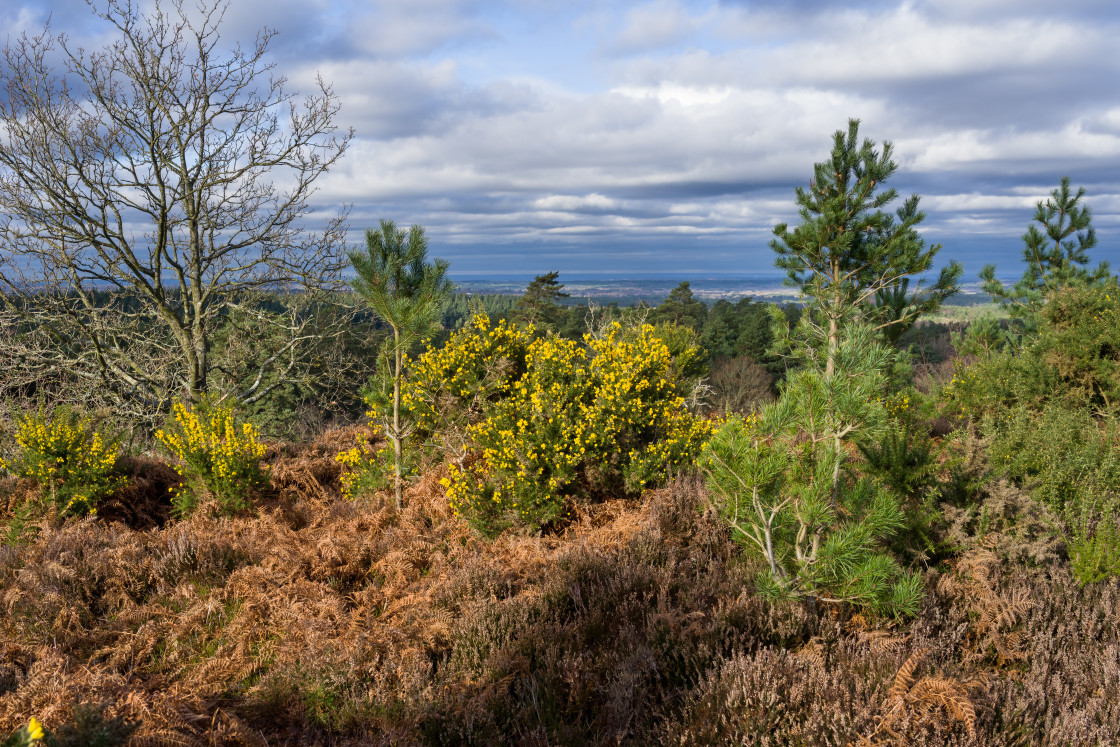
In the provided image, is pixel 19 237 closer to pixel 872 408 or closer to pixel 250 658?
pixel 250 658

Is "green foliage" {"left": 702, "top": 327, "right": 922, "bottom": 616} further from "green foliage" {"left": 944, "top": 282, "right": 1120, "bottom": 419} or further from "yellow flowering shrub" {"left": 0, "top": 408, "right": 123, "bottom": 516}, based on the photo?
"yellow flowering shrub" {"left": 0, "top": 408, "right": 123, "bottom": 516}

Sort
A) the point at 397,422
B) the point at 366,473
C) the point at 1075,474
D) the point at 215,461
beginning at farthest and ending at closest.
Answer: the point at 366,473
the point at 397,422
the point at 215,461
the point at 1075,474

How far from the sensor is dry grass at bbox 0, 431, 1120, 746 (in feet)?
8.64

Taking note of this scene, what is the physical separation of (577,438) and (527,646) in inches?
88.7

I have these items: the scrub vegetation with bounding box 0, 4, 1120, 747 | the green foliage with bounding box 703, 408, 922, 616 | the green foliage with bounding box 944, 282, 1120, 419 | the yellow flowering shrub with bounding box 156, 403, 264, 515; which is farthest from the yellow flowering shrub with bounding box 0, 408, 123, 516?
the green foliage with bounding box 944, 282, 1120, 419

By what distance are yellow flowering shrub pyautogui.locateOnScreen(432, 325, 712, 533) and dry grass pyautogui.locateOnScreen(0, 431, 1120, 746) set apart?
405 millimetres

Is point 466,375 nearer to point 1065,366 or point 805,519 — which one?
point 805,519

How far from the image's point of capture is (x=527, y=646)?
11.2 feet

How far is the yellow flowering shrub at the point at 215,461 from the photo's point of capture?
237 inches

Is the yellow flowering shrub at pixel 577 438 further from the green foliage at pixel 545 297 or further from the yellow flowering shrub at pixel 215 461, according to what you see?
the green foliage at pixel 545 297

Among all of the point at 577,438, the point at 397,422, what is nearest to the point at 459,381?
the point at 397,422

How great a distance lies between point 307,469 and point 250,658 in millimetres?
3927

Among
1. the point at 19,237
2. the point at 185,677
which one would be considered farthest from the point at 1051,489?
the point at 19,237

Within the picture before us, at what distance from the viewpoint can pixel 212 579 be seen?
464 centimetres
